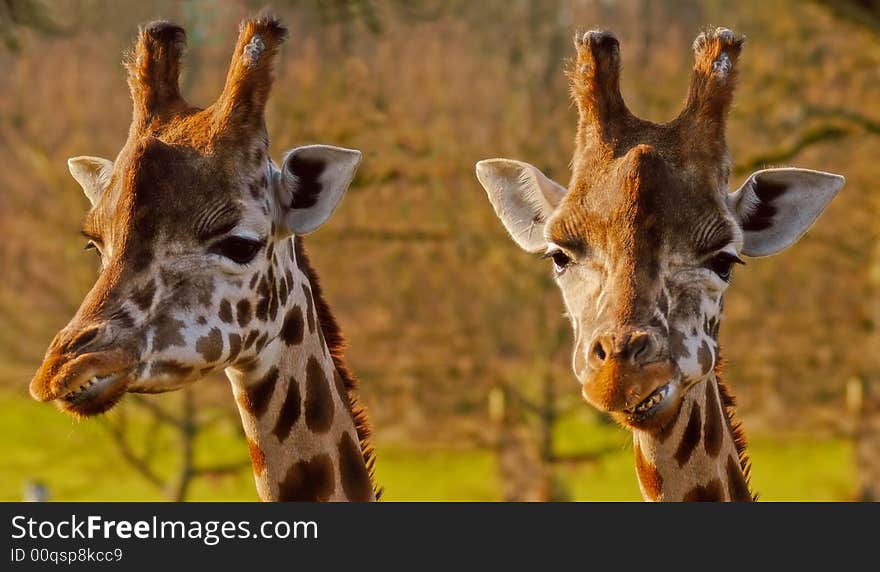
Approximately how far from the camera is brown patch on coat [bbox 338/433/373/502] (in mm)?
5711

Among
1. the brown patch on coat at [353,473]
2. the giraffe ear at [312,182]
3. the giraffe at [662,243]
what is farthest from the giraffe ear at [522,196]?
the brown patch on coat at [353,473]

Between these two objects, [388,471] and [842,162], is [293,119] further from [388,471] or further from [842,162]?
[842,162]

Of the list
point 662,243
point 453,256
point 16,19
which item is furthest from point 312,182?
point 453,256

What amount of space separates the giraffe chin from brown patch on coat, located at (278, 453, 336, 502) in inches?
42.3

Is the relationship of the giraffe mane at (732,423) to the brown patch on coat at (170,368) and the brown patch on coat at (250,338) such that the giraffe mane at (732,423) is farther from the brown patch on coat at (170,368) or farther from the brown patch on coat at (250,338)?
the brown patch on coat at (170,368)

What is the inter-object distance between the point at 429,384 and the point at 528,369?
4.65 ft

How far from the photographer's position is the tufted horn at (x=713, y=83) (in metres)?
5.40

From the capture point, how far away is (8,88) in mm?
17234

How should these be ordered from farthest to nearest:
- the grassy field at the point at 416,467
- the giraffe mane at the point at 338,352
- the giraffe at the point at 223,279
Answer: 1. the grassy field at the point at 416,467
2. the giraffe mane at the point at 338,352
3. the giraffe at the point at 223,279

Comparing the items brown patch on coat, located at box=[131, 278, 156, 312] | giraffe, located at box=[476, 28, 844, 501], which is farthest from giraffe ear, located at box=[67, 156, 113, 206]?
giraffe, located at box=[476, 28, 844, 501]

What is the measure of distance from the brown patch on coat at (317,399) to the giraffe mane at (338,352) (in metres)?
0.22
